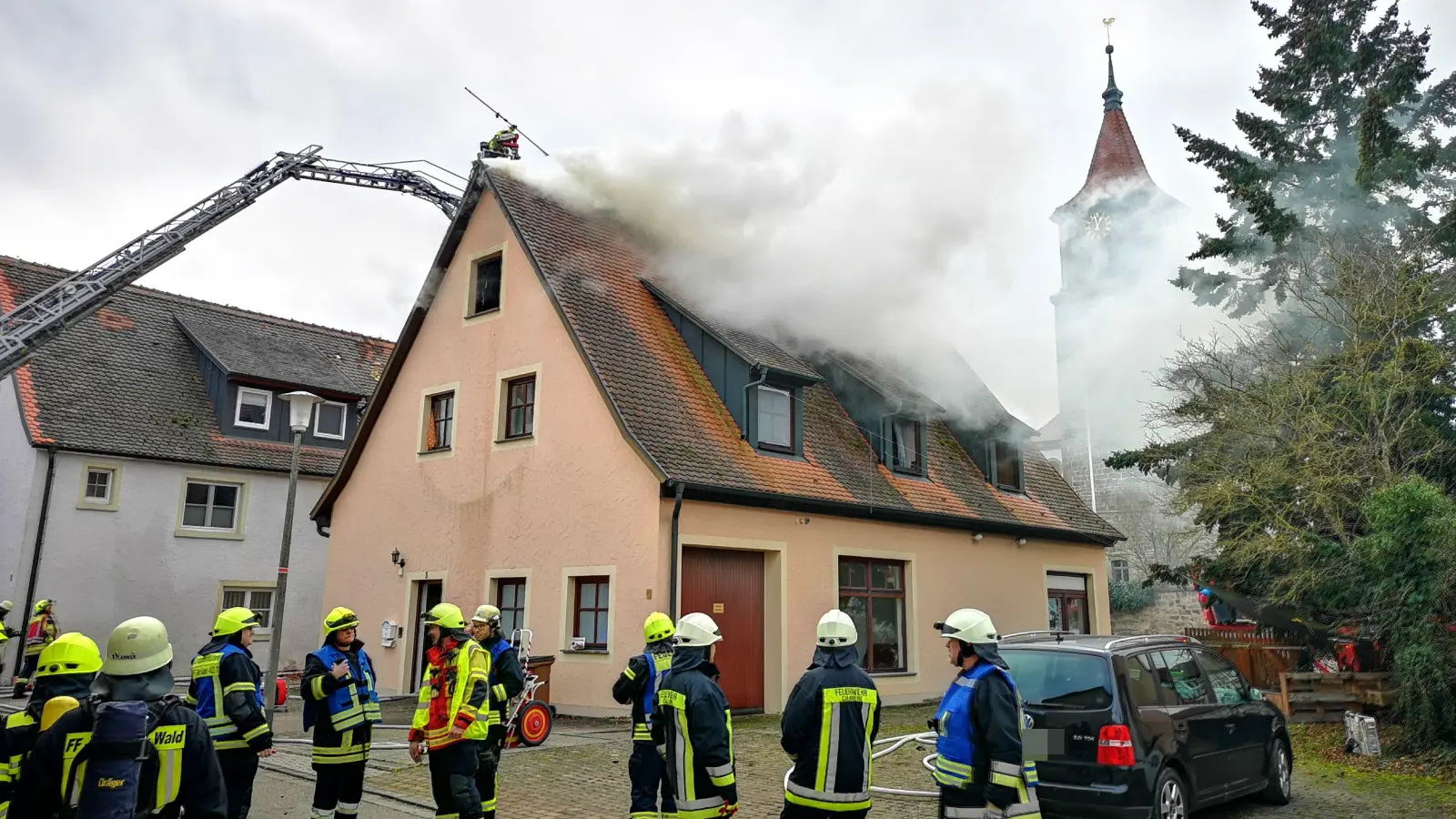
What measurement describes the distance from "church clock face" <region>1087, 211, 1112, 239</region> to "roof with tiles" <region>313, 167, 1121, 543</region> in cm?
2785

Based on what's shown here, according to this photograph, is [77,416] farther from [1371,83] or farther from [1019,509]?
[1371,83]

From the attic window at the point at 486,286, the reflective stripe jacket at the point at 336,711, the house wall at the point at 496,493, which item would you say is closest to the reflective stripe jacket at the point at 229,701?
the reflective stripe jacket at the point at 336,711

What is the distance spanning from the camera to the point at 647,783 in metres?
6.48

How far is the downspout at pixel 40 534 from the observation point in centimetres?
1925

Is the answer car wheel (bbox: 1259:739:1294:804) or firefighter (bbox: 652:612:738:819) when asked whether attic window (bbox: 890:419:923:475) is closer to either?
car wheel (bbox: 1259:739:1294:804)

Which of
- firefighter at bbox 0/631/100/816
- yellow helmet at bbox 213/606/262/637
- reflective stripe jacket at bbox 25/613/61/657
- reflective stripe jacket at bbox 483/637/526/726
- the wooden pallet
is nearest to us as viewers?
firefighter at bbox 0/631/100/816

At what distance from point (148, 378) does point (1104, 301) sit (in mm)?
28269

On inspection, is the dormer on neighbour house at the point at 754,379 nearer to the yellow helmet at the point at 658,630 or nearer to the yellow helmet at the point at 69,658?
the yellow helmet at the point at 658,630

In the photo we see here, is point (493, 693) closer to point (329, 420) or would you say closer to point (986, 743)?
point (986, 743)

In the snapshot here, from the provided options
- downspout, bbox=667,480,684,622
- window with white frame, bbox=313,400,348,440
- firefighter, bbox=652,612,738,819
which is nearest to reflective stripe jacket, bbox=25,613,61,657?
downspout, bbox=667,480,684,622

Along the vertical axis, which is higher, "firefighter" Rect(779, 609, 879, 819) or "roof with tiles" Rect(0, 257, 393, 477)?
"roof with tiles" Rect(0, 257, 393, 477)

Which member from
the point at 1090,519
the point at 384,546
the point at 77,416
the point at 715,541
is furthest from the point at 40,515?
the point at 1090,519

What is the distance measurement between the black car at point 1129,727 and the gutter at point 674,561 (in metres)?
6.02

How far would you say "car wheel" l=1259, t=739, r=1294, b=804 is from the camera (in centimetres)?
842
